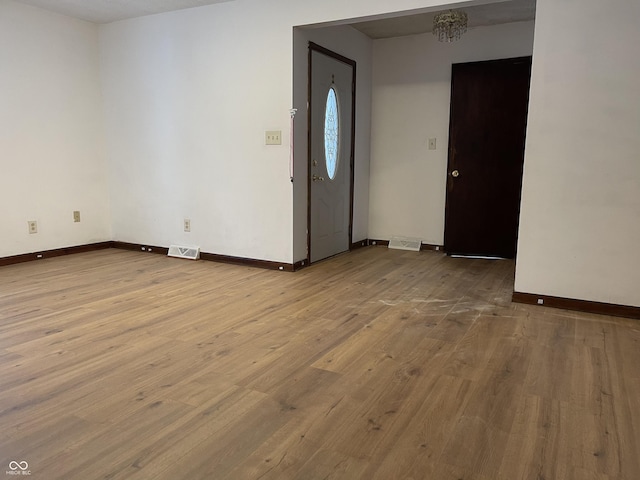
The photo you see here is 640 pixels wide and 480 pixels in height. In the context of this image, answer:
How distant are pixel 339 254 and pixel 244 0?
103 inches

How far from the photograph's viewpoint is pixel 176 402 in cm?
186

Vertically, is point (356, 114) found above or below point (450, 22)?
below

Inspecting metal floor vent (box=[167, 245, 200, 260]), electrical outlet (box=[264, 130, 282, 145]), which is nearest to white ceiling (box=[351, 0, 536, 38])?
electrical outlet (box=[264, 130, 282, 145])

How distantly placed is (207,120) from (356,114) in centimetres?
166

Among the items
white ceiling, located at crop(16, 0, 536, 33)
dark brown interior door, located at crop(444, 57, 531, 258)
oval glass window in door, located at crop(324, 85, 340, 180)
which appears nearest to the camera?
white ceiling, located at crop(16, 0, 536, 33)

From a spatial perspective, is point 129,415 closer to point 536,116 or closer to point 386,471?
point 386,471

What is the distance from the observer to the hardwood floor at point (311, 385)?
1.51m

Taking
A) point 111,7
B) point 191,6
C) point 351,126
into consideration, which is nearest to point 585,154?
point 351,126

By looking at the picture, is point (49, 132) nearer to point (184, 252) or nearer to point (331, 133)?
point (184, 252)

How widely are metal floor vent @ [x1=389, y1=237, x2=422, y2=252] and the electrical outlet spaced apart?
6.81 ft

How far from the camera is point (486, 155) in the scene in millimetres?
4848

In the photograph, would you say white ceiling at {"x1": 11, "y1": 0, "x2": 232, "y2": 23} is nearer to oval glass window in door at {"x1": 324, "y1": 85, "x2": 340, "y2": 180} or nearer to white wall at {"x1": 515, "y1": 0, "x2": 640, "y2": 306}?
oval glass window in door at {"x1": 324, "y1": 85, "x2": 340, "y2": 180}

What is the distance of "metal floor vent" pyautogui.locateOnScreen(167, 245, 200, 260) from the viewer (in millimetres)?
4645

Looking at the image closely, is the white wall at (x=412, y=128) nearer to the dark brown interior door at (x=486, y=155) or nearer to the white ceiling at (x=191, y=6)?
the dark brown interior door at (x=486, y=155)
